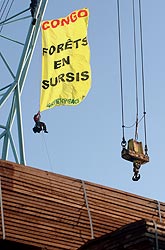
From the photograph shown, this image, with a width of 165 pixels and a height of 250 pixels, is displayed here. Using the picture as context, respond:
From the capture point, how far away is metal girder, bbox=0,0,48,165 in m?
21.6

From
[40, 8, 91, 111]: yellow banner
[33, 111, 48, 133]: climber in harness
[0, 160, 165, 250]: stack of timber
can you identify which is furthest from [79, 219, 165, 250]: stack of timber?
[33, 111, 48, 133]: climber in harness

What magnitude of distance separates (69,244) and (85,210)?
1.06 metres

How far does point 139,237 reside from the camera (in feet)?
44.8

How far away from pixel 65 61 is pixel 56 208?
18.2 feet

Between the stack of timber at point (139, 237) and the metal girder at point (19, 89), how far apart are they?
727cm

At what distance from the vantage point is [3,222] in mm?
15289

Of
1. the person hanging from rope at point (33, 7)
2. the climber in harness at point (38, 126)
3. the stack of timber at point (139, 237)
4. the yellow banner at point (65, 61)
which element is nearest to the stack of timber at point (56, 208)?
the stack of timber at point (139, 237)

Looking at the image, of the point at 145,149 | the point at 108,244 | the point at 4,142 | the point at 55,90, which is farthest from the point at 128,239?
the point at 4,142

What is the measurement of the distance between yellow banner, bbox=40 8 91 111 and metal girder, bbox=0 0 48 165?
1748 mm

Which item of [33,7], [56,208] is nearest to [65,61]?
[33,7]

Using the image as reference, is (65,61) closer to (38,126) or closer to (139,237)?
(38,126)

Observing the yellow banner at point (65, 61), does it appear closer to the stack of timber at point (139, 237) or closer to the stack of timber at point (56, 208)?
the stack of timber at point (56, 208)

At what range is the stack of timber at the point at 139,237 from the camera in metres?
13.6

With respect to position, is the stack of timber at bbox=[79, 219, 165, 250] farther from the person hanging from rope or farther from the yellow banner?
the person hanging from rope
